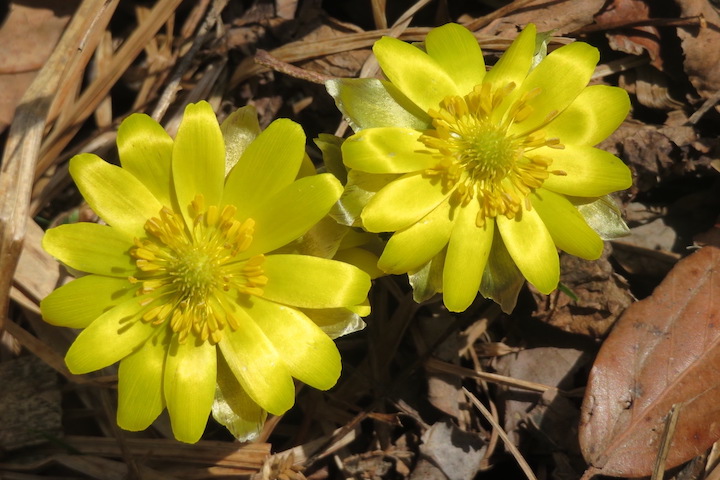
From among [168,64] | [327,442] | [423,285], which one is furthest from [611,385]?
[168,64]

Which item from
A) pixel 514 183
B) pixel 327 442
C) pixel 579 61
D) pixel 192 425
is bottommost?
pixel 327 442

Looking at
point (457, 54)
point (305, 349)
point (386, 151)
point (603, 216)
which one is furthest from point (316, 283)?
point (603, 216)

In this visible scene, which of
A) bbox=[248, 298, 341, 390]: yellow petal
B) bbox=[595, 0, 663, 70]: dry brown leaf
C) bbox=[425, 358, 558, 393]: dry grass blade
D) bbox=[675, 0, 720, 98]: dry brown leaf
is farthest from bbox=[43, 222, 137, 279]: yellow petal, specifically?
bbox=[675, 0, 720, 98]: dry brown leaf

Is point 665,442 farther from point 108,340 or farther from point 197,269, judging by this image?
point 108,340

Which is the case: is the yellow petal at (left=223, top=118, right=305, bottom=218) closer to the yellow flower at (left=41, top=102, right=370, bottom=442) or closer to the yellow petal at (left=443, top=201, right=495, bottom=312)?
the yellow flower at (left=41, top=102, right=370, bottom=442)

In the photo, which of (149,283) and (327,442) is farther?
(327,442)

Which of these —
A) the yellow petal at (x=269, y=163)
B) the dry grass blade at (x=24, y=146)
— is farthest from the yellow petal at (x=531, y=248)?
the dry grass blade at (x=24, y=146)

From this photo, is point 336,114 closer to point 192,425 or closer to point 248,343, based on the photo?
point 248,343
